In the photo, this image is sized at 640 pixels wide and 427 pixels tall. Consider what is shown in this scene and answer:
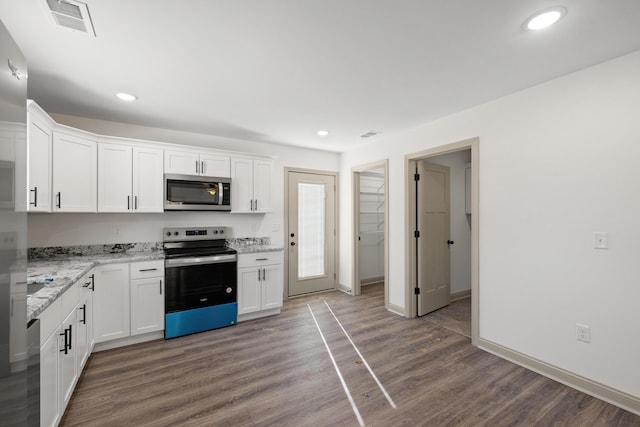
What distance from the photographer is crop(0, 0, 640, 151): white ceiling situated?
61.8 inches

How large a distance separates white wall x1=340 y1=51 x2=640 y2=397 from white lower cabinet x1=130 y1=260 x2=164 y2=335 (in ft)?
11.3

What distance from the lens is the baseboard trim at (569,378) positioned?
199cm

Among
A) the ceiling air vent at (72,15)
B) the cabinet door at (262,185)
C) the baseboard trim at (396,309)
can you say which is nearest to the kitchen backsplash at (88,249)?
the cabinet door at (262,185)

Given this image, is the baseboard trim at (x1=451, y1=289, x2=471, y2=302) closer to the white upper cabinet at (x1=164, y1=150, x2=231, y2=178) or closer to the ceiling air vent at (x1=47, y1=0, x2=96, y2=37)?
the white upper cabinet at (x1=164, y1=150, x2=231, y2=178)

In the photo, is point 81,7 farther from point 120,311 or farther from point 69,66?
point 120,311

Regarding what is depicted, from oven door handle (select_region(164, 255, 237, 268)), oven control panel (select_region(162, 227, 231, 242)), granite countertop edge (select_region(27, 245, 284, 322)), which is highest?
oven control panel (select_region(162, 227, 231, 242))

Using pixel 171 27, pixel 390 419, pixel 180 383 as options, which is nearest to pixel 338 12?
pixel 171 27

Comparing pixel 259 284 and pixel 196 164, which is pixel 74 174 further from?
pixel 259 284

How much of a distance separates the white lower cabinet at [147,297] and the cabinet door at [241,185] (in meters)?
1.22

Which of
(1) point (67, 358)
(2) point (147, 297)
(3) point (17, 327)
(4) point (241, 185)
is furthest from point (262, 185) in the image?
(3) point (17, 327)

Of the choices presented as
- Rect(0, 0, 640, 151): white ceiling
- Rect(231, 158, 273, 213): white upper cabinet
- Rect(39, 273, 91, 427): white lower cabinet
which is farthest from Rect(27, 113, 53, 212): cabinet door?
Rect(231, 158, 273, 213): white upper cabinet

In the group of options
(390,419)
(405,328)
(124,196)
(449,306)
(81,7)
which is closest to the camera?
(81,7)

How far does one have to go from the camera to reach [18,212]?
985mm

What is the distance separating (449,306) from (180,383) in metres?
3.63
